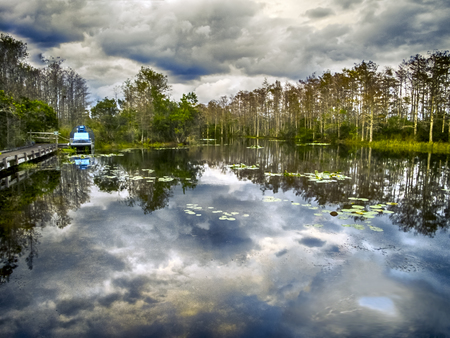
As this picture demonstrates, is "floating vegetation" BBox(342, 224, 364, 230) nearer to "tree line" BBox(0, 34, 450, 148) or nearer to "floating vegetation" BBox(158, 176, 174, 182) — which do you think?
"floating vegetation" BBox(158, 176, 174, 182)

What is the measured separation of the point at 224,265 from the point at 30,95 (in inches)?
1543

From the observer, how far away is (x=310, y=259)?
232 inches

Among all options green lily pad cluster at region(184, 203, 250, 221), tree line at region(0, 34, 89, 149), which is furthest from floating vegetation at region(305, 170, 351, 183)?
tree line at region(0, 34, 89, 149)

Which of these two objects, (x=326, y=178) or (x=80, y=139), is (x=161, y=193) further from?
(x=80, y=139)

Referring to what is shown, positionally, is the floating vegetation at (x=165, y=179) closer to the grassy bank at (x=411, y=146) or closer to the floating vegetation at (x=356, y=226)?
the floating vegetation at (x=356, y=226)

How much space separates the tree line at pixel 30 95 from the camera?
2743 centimetres

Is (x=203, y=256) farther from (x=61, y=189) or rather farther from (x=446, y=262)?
(x=61, y=189)

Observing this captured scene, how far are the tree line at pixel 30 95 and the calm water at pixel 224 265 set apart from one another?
54.0ft

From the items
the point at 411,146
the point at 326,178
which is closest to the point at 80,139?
the point at 326,178

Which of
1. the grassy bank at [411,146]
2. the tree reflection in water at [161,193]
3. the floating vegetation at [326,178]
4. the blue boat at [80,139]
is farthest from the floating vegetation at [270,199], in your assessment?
the grassy bank at [411,146]

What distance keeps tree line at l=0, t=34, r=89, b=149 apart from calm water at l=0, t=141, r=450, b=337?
54.0 ft

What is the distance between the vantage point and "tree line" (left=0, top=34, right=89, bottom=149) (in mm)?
27433

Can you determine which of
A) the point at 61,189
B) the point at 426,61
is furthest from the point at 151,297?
the point at 426,61

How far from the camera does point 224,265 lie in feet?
18.4
